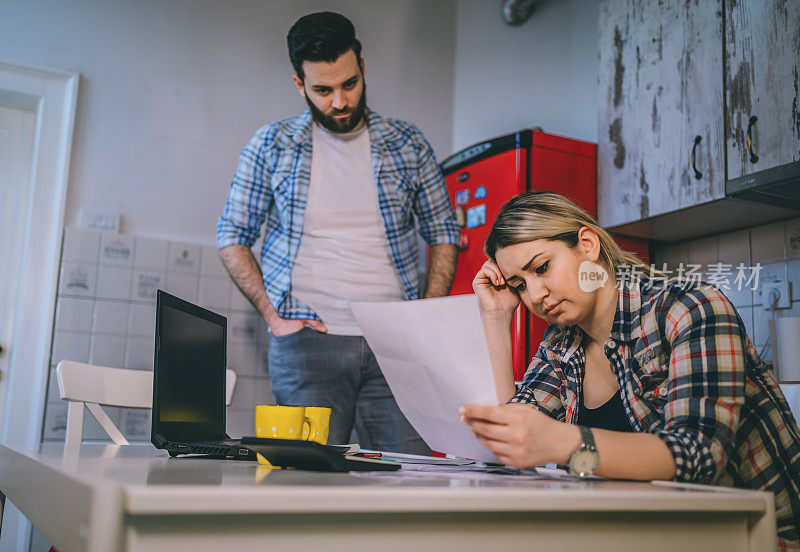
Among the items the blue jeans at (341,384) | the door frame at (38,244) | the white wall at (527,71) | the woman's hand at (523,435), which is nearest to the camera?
the woman's hand at (523,435)

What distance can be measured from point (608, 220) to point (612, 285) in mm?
1406

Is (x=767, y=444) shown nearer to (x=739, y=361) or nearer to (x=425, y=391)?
(x=739, y=361)

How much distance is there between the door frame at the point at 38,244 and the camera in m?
2.43

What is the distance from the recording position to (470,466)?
3.47 feet

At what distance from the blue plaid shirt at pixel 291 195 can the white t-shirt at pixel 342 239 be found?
0.02m

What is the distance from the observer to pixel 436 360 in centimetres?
96

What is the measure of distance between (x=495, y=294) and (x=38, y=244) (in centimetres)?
188

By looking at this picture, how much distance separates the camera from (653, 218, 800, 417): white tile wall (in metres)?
2.25

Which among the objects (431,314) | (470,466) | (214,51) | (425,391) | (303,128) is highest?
(214,51)

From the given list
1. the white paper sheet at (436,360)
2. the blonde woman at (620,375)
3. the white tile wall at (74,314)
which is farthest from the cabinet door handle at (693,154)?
the white tile wall at (74,314)

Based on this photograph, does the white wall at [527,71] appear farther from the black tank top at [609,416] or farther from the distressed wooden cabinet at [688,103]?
the black tank top at [609,416]

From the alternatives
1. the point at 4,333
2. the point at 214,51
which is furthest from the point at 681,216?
the point at 4,333

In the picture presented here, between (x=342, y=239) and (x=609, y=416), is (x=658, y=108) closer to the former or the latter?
(x=342, y=239)

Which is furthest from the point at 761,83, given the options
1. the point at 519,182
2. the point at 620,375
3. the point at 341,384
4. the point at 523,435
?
the point at 523,435
